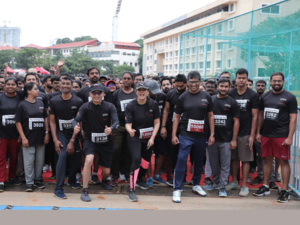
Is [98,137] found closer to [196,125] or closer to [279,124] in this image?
[196,125]

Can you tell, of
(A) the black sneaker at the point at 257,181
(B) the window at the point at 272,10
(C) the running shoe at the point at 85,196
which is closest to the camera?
(C) the running shoe at the point at 85,196

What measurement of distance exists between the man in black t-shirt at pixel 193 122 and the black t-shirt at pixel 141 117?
44cm

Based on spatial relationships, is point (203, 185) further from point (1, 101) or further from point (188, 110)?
point (1, 101)

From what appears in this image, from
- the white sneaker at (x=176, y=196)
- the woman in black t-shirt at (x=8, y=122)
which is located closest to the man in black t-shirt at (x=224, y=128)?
the white sneaker at (x=176, y=196)

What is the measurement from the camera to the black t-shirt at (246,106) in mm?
5320

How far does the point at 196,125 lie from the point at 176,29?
49.4 m

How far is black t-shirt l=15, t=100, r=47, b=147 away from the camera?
5209mm

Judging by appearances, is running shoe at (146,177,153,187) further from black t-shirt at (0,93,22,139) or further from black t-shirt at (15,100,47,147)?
black t-shirt at (0,93,22,139)

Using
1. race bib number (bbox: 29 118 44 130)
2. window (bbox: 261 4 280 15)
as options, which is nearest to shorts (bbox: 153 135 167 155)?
race bib number (bbox: 29 118 44 130)

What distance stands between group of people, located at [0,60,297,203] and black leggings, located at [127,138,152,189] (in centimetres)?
2

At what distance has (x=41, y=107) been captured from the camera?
5.38 meters

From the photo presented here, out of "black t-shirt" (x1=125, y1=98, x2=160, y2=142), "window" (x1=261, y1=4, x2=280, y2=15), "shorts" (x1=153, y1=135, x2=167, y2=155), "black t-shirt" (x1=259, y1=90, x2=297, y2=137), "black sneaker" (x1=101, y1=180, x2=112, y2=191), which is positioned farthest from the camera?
"window" (x1=261, y1=4, x2=280, y2=15)

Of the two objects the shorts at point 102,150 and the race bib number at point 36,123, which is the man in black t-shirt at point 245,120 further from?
the race bib number at point 36,123

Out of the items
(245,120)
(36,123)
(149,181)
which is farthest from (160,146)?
(36,123)
